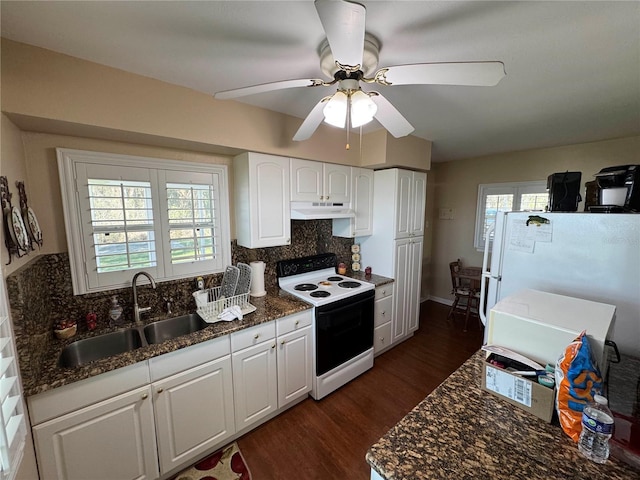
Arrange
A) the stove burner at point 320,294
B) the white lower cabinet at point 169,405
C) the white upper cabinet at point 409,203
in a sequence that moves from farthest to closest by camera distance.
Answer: the white upper cabinet at point 409,203
the stove burner at point 320,294
the white lower cabinet at point 169,405

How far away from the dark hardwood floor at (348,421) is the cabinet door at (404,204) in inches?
54.9

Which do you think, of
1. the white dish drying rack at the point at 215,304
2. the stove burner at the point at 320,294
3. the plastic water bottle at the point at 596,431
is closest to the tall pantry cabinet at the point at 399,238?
the stove burner at the point at 320,294

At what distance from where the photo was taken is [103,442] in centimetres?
131

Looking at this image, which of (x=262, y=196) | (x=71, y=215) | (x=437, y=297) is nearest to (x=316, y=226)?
(x=262, y=196)

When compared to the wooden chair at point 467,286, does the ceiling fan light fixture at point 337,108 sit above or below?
above

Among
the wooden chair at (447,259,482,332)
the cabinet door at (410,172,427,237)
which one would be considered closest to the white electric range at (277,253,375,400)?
the cabinet door at (410,172,427,237)

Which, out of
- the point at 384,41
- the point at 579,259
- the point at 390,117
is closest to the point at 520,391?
the point at 579,259

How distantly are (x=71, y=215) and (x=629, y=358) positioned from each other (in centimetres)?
317

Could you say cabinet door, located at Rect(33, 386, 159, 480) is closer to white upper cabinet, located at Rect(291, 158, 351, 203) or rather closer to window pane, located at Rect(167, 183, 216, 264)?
window pane, located at Rect(167, 183, 216, 264)

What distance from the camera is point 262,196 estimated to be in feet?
6.95

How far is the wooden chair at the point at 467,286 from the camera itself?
11.6ft

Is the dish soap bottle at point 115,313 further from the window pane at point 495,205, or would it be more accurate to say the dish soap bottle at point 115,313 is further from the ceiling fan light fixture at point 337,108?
the window pane at point 495,205

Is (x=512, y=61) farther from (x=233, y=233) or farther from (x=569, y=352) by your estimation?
(x=233, y=233)

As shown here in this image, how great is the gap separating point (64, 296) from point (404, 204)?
2.95 m
